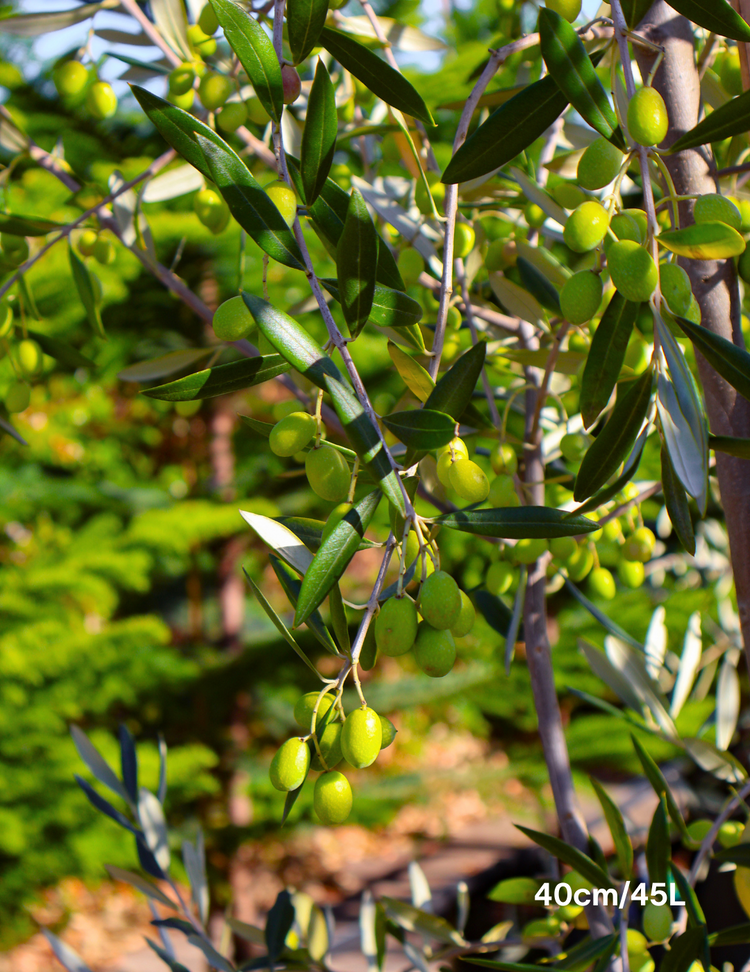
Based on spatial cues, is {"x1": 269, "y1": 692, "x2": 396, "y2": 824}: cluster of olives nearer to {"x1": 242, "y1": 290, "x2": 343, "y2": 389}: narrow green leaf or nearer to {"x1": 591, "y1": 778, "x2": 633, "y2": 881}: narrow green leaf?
{"x1": 242, "y1": 290, "x2": 343, "y2": 389}: narrow green leaf

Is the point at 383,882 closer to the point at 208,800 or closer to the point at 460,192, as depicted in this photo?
the point at 208,800

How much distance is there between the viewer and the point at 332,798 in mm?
243

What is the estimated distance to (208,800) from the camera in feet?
6.19

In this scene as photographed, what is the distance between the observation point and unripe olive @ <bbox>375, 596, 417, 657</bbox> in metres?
0.24

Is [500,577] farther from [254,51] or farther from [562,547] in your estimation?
[254,51]

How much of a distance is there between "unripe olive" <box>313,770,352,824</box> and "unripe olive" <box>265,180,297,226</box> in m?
0.19

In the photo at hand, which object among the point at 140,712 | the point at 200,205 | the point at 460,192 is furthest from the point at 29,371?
the point at 140,712

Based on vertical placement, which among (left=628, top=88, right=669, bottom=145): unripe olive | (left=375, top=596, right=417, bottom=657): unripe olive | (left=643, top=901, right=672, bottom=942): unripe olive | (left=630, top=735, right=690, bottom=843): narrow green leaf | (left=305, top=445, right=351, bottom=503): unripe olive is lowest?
(left=643, top=901, right=672, bottom=942): unripe olive

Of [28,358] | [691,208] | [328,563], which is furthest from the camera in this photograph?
[28,358]

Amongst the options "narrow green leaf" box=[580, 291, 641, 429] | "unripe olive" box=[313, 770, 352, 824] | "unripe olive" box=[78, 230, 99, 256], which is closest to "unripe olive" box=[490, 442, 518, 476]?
"narrow green leaf" box=[580, 291, 641, 429]

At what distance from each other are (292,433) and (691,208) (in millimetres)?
242

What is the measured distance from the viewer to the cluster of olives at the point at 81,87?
48 centimetres

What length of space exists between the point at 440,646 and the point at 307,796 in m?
1.75

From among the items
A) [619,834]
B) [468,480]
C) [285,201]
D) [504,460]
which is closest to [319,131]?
[285,201]
